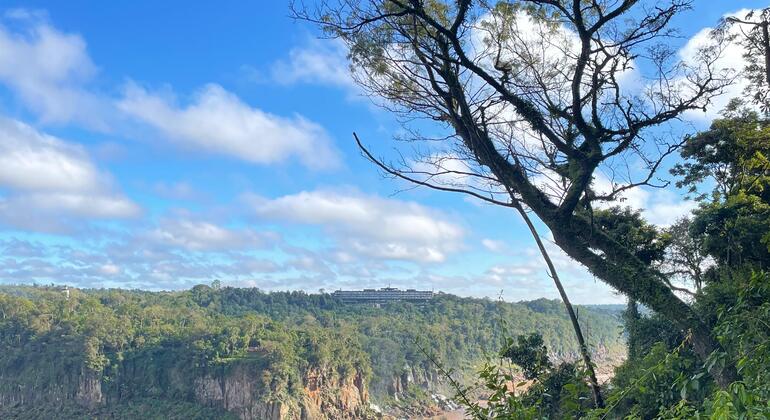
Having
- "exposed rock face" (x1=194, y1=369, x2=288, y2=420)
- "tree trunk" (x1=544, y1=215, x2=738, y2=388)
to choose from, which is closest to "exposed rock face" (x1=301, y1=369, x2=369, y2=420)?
"exposed rock face" (x1=194, y1=369, x2=288, y2=420)

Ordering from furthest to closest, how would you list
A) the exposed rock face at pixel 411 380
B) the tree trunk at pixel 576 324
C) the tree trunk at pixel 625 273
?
the exposed rock face at pixel 411 380
the tree trunk at pixel 625 273
the tree trunk at pixel 576 324

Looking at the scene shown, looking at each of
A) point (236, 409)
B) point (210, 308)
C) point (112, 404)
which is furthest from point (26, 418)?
point (210, 308)

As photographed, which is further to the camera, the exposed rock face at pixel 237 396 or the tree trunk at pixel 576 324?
the exposed rock face at pixel 237 396

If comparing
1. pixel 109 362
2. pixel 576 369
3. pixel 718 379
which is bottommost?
pixel 109 362

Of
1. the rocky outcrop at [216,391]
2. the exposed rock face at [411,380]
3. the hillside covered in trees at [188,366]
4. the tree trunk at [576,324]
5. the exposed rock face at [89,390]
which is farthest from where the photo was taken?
the exposed rock face at [411,380]

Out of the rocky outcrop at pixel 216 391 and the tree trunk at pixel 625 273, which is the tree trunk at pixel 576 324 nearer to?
the tree trunk at pixel 625 273

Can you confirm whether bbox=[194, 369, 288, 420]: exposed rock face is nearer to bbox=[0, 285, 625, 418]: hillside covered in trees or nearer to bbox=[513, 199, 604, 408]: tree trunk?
bbox=[0, 285, 625, 418]: hillside covered in trees

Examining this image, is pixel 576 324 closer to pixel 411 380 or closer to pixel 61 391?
pixel 61 391

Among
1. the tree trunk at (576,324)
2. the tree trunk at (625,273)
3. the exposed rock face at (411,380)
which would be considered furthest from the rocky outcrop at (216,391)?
the tree trunk at (576,324)

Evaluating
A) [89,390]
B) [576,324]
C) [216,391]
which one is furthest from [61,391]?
[576,324]

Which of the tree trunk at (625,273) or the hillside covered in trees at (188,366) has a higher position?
the tree trunk at (625,273)

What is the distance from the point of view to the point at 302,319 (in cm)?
5788

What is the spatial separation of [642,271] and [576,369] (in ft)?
10.9

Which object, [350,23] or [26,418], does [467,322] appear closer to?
[26,418]
